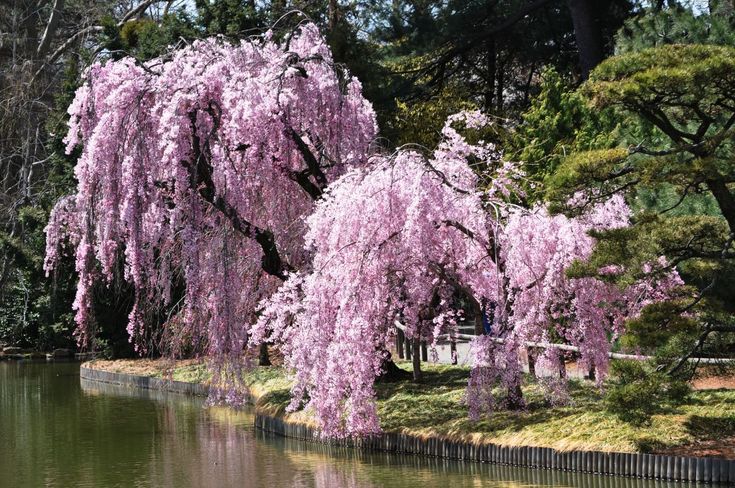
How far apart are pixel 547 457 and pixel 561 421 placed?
0.76 metres

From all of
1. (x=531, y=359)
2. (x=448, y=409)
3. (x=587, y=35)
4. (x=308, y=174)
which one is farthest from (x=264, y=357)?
(x=587, y=35)

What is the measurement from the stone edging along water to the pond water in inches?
5.3

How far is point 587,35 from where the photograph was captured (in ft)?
71.3

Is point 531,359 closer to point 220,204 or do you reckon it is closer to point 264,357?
point 220,204

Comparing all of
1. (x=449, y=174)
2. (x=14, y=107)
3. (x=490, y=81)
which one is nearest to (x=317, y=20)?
(x=490, y=81)

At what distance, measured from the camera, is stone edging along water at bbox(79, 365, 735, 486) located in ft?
33.3

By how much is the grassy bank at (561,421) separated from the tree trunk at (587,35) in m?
8.23

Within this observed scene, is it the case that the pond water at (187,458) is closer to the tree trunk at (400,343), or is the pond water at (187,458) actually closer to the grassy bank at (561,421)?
the grassy bank at (561,421)

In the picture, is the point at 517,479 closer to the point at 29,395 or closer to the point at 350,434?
the point at 350,434

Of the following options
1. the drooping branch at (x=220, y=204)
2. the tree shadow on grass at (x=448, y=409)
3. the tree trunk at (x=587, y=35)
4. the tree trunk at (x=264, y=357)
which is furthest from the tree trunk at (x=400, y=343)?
the tree trunk at (x=587, y=35)

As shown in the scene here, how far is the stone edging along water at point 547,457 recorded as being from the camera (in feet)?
33.3

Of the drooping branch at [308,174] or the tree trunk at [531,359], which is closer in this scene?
the tree trunk at [531,359]

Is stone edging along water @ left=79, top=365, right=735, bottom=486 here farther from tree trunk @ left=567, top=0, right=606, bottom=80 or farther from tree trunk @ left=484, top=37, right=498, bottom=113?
tree trunk @ left=484, top=37, right=498, bottom=113

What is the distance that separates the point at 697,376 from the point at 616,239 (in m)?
1.95
